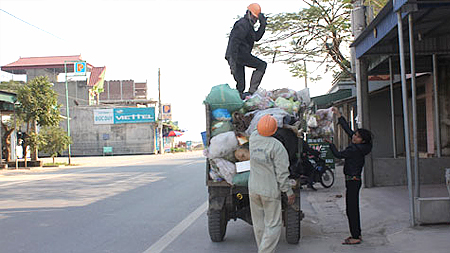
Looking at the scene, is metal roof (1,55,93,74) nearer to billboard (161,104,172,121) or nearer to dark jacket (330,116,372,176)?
billboard (161,104,172,121)

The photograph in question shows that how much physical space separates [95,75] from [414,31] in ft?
199

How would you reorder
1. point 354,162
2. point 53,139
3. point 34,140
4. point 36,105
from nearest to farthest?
point 354,162
point 36,105
point 34,140
point 53,139

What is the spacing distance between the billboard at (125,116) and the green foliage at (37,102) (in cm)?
2717

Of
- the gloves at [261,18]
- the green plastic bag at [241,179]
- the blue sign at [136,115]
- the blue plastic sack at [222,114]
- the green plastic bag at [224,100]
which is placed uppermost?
the blue sign at [136,115]

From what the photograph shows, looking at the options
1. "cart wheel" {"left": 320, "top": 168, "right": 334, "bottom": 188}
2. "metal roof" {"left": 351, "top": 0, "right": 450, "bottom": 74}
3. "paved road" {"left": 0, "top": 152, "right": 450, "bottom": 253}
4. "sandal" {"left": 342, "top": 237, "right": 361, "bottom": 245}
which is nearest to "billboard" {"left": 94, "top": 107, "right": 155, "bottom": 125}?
"paved road" {"left": 0, "top": 152, "right": 450, "bottom": 253}

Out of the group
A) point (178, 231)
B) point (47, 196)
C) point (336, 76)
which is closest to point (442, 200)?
point (178, 231)

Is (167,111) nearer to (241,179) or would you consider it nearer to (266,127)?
(241,179)

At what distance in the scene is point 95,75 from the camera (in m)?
66.1

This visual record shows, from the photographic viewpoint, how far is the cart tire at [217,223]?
677 cm

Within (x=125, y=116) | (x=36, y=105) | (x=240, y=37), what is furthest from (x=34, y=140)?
(x=125, y=116)

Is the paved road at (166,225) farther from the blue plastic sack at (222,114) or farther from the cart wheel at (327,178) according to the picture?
the blue plastic sack at (222,114)

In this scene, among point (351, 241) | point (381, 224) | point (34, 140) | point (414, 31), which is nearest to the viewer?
point (351, 241)

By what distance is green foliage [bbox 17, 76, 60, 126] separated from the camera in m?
26.8

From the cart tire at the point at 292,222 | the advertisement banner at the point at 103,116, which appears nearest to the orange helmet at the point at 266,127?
the cart tire at the point at 292,222
